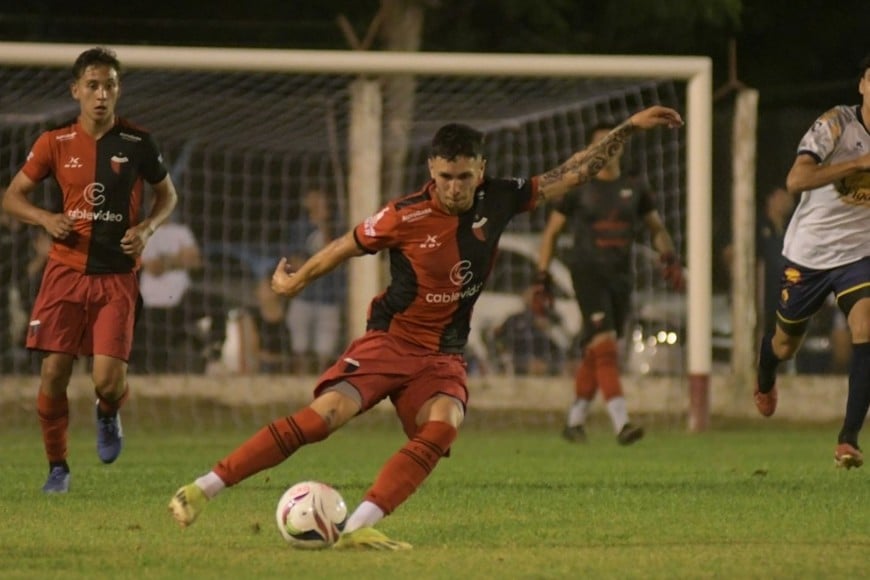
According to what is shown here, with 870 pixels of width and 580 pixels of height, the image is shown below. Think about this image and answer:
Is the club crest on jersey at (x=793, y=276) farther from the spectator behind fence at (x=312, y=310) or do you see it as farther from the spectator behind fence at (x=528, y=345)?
the spectator behind fence at (x=528, y=345)

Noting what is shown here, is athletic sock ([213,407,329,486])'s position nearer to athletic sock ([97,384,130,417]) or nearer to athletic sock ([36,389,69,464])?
athletic sock ([36,389,69,464])

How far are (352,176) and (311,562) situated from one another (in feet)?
32.1

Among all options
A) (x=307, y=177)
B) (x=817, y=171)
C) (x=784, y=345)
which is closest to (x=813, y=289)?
(x=784, y=345)

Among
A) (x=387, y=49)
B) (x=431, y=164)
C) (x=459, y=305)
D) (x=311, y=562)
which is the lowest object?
(x=311, y=562)

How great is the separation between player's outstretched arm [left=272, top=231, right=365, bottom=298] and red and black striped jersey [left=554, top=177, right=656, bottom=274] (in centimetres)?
640

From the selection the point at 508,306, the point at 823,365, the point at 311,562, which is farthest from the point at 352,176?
the point at 311,562

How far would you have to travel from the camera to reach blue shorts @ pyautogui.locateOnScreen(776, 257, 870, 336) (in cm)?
1044

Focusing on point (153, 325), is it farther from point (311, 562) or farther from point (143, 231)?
point (311, 562)

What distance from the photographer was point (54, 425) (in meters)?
10.1

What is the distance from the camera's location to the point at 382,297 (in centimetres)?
839

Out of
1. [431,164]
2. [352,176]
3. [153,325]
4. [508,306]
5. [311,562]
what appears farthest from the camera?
[508,306]

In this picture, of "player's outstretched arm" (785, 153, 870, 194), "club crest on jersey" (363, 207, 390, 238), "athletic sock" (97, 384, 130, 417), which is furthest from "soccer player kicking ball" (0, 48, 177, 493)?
"player's outstretched arm" (785, 153, 870, 194)

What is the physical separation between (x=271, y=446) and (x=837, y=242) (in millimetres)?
4033

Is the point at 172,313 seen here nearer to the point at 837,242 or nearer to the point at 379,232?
the point at 837,242
